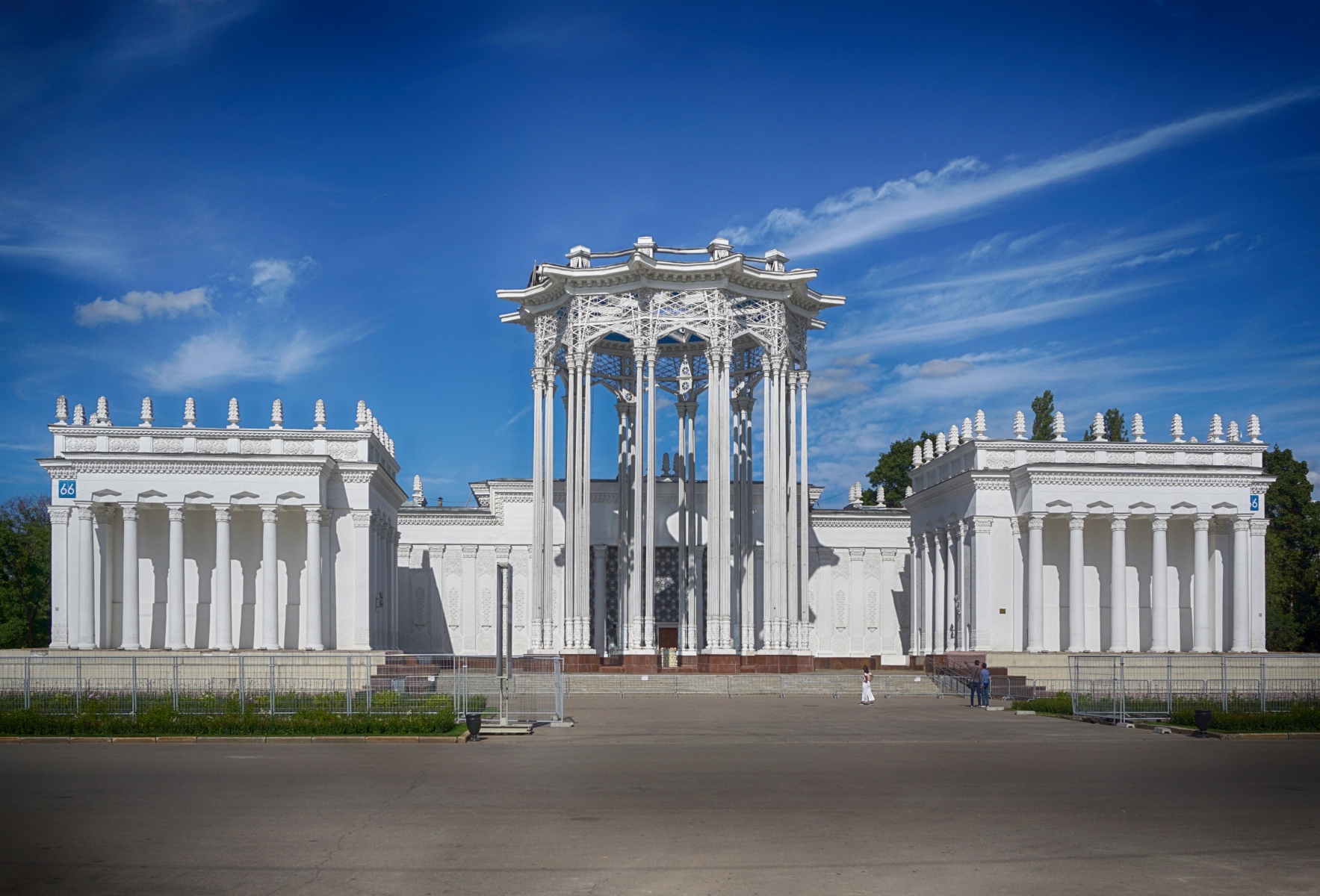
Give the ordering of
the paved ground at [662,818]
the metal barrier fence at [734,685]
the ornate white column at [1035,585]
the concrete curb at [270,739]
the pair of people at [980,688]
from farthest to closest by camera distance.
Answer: the ornate white column at [1035,585], the metal barrier fence at [734,685], the pair of people at [980,688], the concrete curb at [270,739], the paved ground at [662,818]

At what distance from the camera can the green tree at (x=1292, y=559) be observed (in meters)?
82.7

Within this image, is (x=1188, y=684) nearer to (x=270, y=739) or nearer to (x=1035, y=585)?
(x=1035, y=585)

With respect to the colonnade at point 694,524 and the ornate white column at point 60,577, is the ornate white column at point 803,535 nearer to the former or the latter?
the colonnade at point 694,524

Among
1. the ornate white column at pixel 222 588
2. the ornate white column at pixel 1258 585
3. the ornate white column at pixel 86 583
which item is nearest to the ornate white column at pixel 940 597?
the ornate white column at pixel 1258 585

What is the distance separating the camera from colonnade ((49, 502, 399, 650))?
5609 centimetres

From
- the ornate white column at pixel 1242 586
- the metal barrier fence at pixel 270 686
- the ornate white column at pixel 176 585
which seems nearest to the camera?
the metal barrier fence at pixel 270 686

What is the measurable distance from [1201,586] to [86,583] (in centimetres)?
4797

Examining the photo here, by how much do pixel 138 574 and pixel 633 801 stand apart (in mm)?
43515

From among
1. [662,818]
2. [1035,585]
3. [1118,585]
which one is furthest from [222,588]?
[662,818]

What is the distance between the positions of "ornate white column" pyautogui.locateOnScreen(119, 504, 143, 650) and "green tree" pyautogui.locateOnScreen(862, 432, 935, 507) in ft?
167

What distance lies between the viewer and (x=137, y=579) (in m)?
56.6

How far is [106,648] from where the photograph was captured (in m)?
56.3

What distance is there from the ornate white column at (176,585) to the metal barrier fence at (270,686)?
11.5 ft

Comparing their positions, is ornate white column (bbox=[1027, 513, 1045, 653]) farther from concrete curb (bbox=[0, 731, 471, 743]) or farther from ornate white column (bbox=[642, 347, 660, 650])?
concrete curb (bbox=[0, 731, 471, 743])
